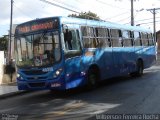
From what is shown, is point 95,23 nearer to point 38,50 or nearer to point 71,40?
point 71,40

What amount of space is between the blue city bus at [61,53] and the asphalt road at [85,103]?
64 cm

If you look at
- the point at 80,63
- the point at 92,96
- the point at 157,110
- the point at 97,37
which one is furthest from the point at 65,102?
the point at 97,37

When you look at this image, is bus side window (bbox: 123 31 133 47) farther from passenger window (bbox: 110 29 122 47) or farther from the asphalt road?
the asphalt road

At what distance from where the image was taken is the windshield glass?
48.3ft

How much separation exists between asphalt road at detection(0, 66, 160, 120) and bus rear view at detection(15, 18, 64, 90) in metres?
0.68

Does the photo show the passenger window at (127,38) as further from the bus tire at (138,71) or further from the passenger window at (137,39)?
the bus tire at (138,71)

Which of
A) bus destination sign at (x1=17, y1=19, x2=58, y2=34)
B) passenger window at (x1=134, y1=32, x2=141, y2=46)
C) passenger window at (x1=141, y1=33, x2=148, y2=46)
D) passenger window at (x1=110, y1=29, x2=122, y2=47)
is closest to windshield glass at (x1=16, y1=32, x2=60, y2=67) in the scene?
bus destination sign at (x1=17, y1=19, x2=58, y2=34)

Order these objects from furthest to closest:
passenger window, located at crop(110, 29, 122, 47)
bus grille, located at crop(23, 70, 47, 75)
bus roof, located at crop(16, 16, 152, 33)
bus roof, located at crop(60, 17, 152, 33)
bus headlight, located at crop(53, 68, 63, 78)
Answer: passenger window, located at crop(110, 29, 122, 47) → bus roof, located at crop(60, 17, 152, 33) → bus roof, located at crop(16, 16, 152, 33) → bus grille, located at crop(23, 70, 47, 75) → bus headlight, located at crop(53, 68, 63, 78)

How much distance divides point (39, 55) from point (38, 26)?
1.13 m

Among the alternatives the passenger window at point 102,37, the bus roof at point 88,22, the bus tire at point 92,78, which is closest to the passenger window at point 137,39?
the bus roof at point 88,22

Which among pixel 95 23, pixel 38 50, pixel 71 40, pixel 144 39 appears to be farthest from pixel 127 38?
pixel 38 50

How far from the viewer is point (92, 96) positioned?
14.9 metres

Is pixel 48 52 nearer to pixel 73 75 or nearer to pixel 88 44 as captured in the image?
pixel 73 75

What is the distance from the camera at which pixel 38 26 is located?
15180 millimetres
